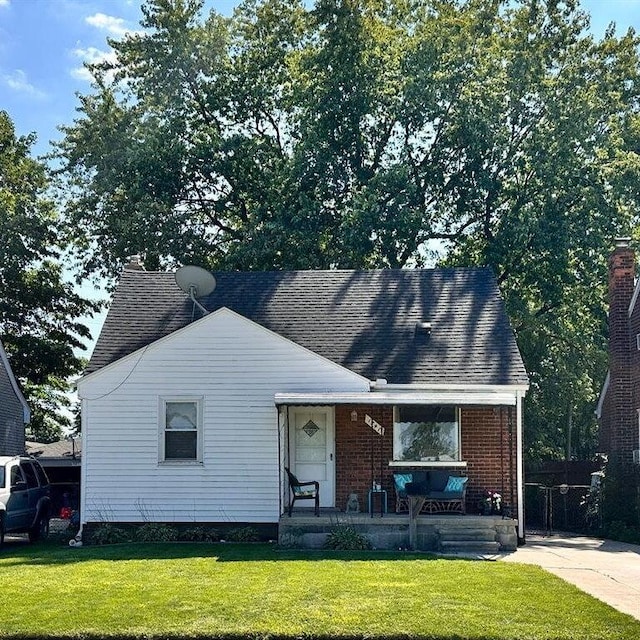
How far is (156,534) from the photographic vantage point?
1742 centimetres

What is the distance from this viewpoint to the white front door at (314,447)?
18.5m

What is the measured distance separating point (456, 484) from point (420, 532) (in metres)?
1.47

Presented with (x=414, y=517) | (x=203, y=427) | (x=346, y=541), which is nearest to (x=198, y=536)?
(x=203, y=427)

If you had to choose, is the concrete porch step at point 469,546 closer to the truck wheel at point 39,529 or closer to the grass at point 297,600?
the grass at point 297,600

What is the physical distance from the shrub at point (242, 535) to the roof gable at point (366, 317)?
3.82m

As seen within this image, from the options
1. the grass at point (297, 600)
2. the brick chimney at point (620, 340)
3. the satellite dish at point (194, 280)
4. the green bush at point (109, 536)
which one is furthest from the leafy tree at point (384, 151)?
the grass at point (297, 600)

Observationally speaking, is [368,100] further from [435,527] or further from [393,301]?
[435,527]

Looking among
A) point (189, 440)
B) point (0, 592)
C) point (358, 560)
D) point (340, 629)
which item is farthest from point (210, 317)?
point (340, 629)

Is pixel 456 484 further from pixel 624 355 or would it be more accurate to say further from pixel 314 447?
pixel 624 355

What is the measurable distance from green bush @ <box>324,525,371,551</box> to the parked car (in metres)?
6.11

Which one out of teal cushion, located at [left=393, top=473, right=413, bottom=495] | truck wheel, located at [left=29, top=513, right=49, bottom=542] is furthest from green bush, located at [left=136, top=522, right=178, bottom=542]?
teal cushion, located at [left=393, top=473, right=413, bottom=495]

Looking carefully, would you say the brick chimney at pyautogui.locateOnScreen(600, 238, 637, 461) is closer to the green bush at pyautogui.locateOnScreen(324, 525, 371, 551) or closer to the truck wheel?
the green bush at pyautogui.locateOnScreen(324, 525, 371, 551)

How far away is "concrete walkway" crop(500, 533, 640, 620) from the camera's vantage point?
11391 millimetres

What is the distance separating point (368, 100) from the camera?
2972cm
